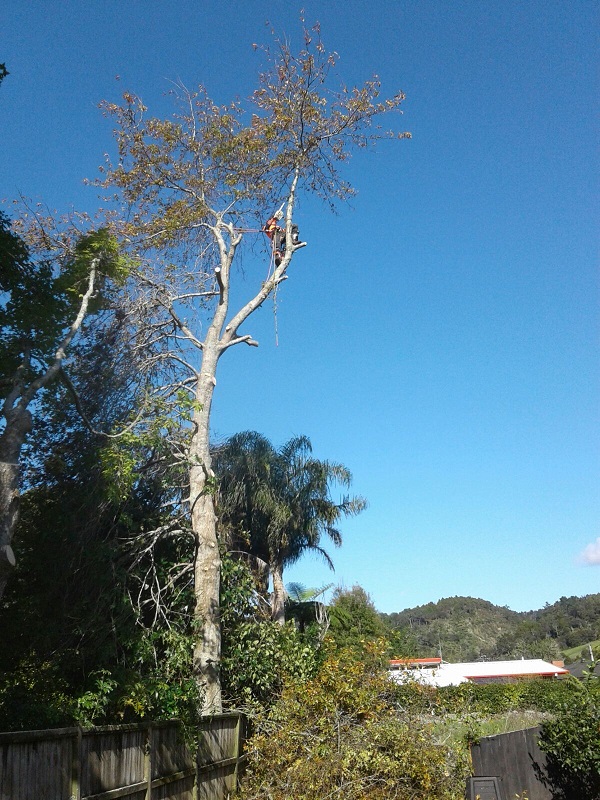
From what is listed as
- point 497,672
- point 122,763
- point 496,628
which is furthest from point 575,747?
point 496,628

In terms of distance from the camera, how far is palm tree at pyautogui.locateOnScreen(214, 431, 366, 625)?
19906 mm

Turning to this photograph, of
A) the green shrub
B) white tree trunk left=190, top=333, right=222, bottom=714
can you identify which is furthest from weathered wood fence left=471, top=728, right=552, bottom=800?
white tree trunk left=190, top=333, right=222, bottom=714

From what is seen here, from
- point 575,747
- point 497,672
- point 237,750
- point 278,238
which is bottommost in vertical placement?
point 497,672

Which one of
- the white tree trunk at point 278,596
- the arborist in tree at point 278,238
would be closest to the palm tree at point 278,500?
the white tree trunk at point 278,596

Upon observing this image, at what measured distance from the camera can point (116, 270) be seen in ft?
38.1

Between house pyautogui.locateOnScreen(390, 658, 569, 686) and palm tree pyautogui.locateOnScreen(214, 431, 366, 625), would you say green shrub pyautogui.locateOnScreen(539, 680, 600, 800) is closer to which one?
palm tree pyautogui.locateOnScreen(214, 431, 366, 625)

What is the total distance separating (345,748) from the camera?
26.2 feet

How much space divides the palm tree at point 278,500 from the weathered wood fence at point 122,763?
9657 mm

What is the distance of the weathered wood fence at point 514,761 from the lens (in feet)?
37.2

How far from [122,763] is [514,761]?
8793mm

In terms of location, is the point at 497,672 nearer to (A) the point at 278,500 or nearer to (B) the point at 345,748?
(A) the point at 278,500

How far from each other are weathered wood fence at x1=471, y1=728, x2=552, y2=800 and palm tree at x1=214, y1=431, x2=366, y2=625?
8222mm

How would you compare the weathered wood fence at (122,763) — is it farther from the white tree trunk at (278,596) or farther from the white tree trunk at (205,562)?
the white tree trunk at (278,596)

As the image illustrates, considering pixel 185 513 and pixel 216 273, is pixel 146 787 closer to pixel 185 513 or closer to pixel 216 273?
pixel 185 513
